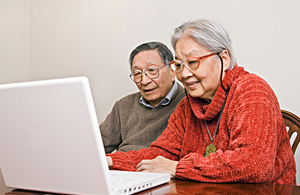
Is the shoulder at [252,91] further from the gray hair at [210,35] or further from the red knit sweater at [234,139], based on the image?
the gray hair at [210,35]

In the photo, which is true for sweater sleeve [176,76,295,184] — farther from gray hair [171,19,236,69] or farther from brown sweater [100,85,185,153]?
brown sweater [100,85,185,153]

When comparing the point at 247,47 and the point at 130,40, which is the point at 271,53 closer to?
the point at 247,47

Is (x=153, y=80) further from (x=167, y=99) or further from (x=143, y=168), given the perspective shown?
(x=143, y=168)

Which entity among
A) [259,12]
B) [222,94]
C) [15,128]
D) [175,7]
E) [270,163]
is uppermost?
[175,7]

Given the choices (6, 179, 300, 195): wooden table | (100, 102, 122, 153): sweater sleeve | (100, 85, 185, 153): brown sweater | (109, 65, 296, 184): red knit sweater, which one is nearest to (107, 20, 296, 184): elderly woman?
(109, 65, 296, 184): red knit sweater

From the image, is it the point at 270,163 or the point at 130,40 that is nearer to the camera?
the point at 270,163

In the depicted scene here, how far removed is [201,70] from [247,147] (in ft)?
1.51

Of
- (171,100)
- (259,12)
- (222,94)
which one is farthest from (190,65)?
(259,12)

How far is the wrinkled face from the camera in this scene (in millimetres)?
1886

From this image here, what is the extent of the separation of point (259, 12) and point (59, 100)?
5.80 feet

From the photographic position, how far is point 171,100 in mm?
1900

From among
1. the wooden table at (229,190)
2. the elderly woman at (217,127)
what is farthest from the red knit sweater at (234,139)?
the wooden table at (229,190)

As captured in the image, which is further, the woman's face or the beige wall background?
the beige wall background

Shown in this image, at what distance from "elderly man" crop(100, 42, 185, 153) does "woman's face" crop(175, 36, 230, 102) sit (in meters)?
0.59
